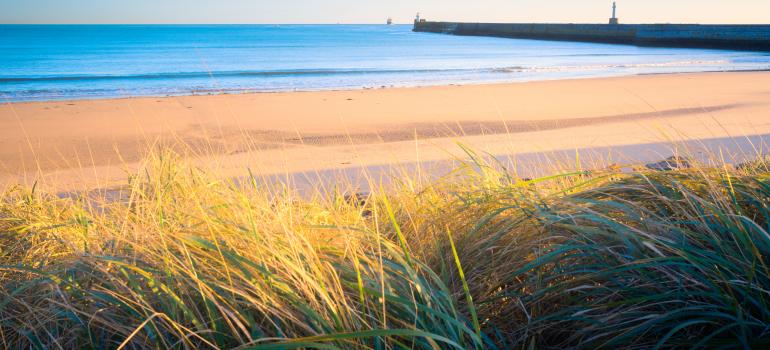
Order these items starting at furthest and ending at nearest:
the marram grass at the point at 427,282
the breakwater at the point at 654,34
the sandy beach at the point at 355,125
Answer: the breakwater at the point at 654,34 < the sandy beach at the point at 355,125 < the marram grass at the point at 427,282

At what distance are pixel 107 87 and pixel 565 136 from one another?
42.0 ft

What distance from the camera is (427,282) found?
66.8 inches

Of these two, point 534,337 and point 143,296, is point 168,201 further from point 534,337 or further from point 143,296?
point 534,337

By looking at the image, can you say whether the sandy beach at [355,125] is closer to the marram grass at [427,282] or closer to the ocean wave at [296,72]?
the marram grass at [427,282]

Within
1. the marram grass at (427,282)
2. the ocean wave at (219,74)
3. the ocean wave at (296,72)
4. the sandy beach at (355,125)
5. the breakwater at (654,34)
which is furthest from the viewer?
the breakwater at (654,34)

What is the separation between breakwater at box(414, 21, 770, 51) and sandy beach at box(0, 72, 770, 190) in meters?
27.8

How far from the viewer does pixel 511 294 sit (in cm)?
189

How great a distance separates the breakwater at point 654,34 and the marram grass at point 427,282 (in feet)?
136

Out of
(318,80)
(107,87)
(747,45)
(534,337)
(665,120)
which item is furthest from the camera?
(747,45)

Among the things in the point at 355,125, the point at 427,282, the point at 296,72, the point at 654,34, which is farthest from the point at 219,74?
the point at 654,34

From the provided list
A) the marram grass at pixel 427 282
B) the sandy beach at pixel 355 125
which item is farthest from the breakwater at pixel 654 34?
the marram grass at pixel 427 282

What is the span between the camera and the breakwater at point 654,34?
38.6 meters

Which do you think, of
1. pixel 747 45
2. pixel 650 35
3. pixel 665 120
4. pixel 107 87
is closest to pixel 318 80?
pixel 107 87

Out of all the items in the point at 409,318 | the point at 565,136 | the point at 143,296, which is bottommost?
the point at 565,136
